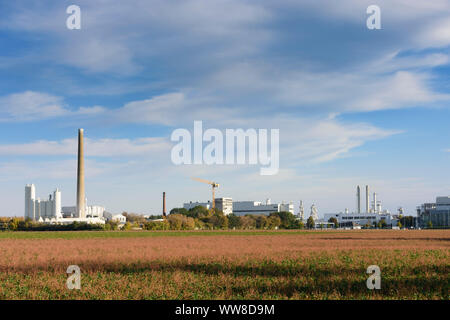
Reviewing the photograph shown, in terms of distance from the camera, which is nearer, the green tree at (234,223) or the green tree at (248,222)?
the green tree at (234,223)

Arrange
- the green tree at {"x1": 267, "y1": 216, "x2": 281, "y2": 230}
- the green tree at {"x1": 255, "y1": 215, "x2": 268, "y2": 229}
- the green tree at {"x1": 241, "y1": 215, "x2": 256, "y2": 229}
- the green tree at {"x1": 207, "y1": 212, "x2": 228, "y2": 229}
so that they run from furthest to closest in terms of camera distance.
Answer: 1. the green tree at {"x1": 255, "y1": 215, "x2": 268, "y2": 229}
2. the green tree at {"x1": 267, "y1": 216, "x2": 281, "y2": 230}
3. the green tree at {"x1": 241, "y1": 215, "x2": 256, "y2": 229}
4. the green tree at {"x1": 207, "y1": 212, "x2": 228, "y2": 229}

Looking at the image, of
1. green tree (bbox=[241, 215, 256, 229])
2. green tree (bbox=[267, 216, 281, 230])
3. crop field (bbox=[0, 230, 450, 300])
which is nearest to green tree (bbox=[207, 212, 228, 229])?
green tree (bbox=[241, 215, 256, 229])

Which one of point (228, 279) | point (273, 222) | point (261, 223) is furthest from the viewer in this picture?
point (261, 223)

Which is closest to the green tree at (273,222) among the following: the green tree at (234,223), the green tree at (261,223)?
the green tree at (261,223)

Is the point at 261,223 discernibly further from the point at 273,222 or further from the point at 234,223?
the point at 234,223

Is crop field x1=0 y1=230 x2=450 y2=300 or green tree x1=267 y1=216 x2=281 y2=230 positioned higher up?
crop field x1=0 y1=230 x2=450 y2=300

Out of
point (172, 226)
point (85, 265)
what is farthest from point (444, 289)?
point (172, 226)

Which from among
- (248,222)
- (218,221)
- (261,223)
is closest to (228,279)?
(218,221)

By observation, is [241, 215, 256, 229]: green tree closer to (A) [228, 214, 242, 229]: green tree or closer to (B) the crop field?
(A) [228, 214, 242, 229]: green tree

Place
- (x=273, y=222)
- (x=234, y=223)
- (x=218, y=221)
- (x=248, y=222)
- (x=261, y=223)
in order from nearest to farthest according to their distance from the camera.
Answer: (x=218, y=221)
(x=234, y=223)
(x=248, y=222)
(x=273, y=222)
(x=261, y=223)

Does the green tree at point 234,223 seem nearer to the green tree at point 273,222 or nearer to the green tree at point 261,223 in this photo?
the green tree at point 261,223

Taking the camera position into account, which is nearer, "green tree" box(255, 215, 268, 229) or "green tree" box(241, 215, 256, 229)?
"green tree" box(241, 215, 256, 229)
